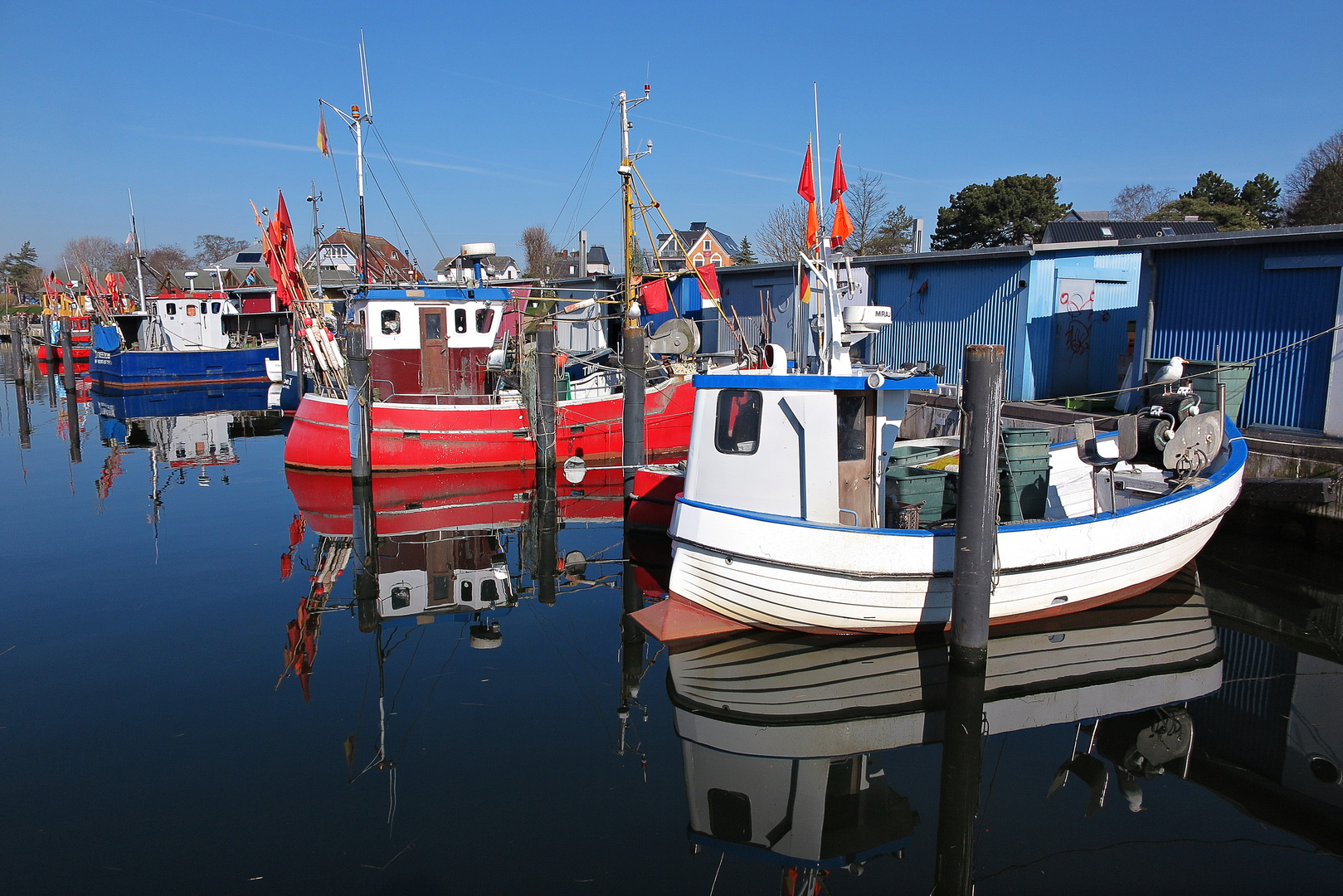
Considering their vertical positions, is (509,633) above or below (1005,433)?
below

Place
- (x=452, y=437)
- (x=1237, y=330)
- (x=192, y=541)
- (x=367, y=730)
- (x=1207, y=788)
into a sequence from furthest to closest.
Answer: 1. (x=452, y=437)
2. (x=1237, y=330)
3. (x=192, y=541)
4. (x=367, y=730)
5. (x=1207, y=788)

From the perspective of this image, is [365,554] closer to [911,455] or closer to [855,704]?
[855,704]

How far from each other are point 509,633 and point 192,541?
5747mm

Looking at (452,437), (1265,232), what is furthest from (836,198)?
(452,437)

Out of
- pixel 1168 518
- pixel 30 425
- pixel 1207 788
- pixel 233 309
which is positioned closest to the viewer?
pixel 1207 788

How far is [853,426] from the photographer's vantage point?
7641 millimetres

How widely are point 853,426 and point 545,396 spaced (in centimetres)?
800

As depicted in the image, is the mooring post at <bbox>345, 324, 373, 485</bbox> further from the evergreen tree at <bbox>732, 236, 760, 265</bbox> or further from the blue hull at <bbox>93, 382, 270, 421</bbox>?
the evergreen tree at <bbox>732, 236, 760, 265</bbox>

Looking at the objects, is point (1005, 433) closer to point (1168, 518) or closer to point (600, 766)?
point (1168, 518)

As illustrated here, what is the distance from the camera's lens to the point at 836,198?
7.93 m

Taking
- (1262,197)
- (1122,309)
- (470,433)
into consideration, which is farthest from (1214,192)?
(470,433)

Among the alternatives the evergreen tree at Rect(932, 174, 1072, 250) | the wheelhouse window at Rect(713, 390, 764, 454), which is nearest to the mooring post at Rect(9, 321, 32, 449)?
the wheelhouse window at Rect(713, 390, 764, 454)

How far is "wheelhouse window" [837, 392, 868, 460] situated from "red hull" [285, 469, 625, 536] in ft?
18.5

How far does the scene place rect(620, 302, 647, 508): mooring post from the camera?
37.8 feet
